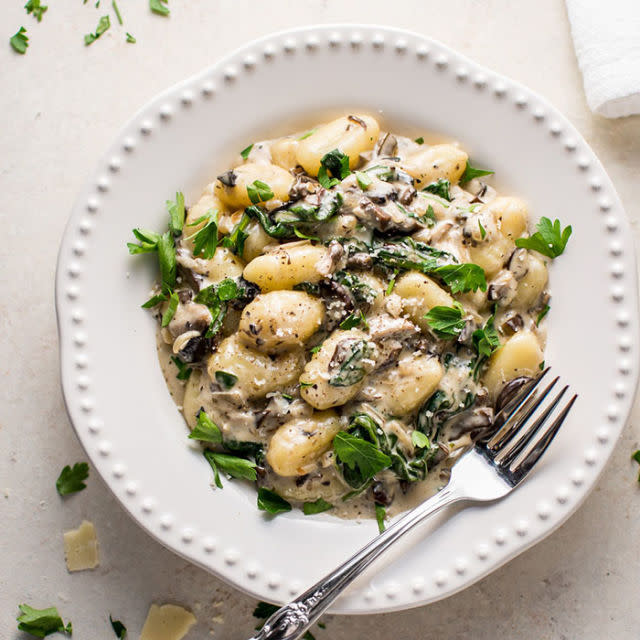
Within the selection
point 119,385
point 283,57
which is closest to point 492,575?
point 119,385

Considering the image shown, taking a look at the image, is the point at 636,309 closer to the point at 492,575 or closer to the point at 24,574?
the point at 492,575

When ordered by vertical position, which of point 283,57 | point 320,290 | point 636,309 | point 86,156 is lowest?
point 636,309

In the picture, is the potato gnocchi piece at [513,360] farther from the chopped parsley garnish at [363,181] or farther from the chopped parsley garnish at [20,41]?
the chopped parsley garnish at [20,41]

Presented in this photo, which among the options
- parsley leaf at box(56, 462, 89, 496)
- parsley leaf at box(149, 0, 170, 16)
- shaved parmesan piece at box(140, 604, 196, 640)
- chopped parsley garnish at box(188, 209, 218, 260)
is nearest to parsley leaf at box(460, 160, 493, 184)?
chopped parsley garnish at box(188, 209, 218, 260)

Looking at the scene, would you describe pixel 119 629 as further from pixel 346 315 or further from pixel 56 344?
pixel 346 315

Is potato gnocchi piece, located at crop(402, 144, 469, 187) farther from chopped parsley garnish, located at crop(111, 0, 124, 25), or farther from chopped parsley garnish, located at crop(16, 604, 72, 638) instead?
chopped parsley garnish, located at crop(16, 604, 72, 638)

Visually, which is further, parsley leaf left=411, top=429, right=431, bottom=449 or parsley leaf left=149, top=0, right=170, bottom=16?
parsley leaf left=149, top=0, right=170, bottom=16

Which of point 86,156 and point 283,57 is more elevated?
point 283,57
